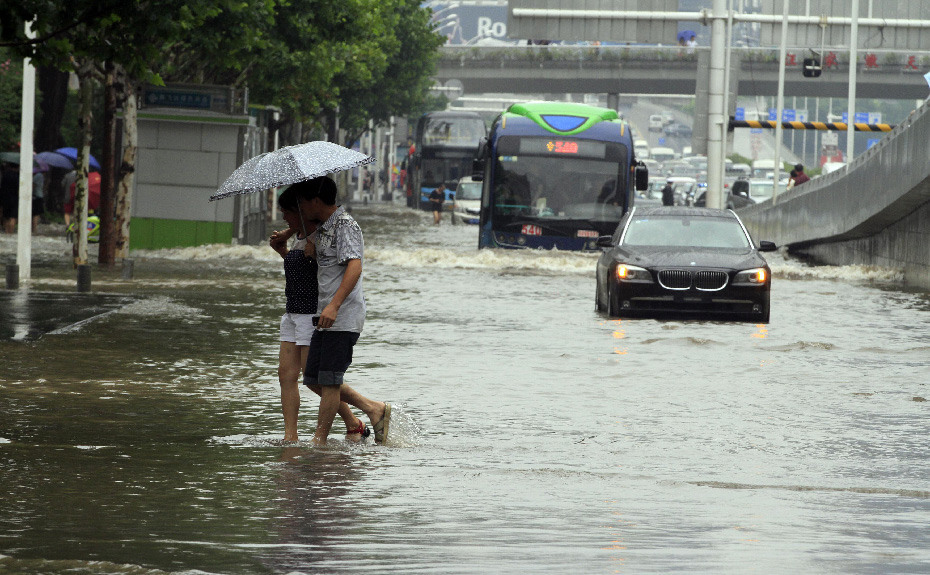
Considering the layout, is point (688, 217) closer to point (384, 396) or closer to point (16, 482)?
point (384, 396)

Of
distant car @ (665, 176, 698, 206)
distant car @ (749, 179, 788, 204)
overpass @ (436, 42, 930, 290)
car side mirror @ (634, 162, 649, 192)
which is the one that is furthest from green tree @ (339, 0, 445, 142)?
car side mirror @ (634, 162, 649, 192)

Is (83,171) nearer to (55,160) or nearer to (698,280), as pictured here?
(698,280)

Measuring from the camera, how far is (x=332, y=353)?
9.15 metres

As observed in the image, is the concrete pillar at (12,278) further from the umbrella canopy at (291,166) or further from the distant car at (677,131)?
the distant car at (677,131)

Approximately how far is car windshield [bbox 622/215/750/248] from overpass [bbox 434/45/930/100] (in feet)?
206

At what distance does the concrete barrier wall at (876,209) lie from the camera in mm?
25688

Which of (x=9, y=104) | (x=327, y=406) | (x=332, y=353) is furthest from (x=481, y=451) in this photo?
(x=9, y=104)

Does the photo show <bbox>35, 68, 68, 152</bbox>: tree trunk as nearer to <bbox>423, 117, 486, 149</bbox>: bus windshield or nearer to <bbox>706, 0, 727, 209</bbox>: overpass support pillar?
<bbox>706, 0, 727, 209</bbox>: overpass support pillar

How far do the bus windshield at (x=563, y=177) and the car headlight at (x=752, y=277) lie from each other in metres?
12.0

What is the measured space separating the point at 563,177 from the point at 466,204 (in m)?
25.3

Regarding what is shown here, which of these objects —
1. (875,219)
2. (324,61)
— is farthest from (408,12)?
(875,219)

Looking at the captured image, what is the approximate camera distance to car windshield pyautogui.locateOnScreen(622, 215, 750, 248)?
1933cm

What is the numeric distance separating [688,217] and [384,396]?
28.5 feet

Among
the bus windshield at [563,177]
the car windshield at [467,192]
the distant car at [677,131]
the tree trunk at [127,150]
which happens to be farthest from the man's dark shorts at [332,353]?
the distant car at [677,131]
